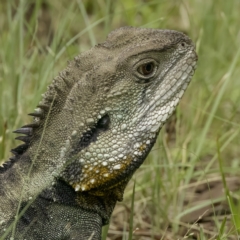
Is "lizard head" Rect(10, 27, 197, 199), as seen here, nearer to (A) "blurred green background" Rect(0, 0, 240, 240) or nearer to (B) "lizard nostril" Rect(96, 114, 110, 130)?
(B) "lizard nostril" Rect(96, 114, 110, 130)

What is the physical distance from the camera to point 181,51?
4.81 metres

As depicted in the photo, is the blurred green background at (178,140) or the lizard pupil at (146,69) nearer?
the lizard pupil at (146,69)

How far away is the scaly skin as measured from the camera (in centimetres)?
436

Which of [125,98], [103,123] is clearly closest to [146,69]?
[125,98]

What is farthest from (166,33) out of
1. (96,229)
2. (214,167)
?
→ (214,167)

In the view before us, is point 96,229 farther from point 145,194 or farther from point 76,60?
point 145,194

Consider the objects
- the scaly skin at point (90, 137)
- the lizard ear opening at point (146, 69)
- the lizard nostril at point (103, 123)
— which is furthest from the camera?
the lizard ear opening at point (146, 69)

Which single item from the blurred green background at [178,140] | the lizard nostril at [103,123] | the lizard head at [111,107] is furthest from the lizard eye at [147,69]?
the blurred green background at [178,140]

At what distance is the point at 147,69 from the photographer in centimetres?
466

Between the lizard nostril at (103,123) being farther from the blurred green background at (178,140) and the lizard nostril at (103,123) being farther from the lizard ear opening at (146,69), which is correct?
A: the blurred green background at (178,140)

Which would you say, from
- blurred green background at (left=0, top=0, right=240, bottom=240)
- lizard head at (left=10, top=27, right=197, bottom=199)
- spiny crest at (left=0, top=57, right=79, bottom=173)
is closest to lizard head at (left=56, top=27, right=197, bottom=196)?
lizard head at (left=10, top=27, right=197, bottom=199)

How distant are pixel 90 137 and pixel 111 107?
0.81 feet

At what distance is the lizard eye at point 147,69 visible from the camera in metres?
4.62

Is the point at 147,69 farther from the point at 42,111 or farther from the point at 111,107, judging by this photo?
the point at 42,111
